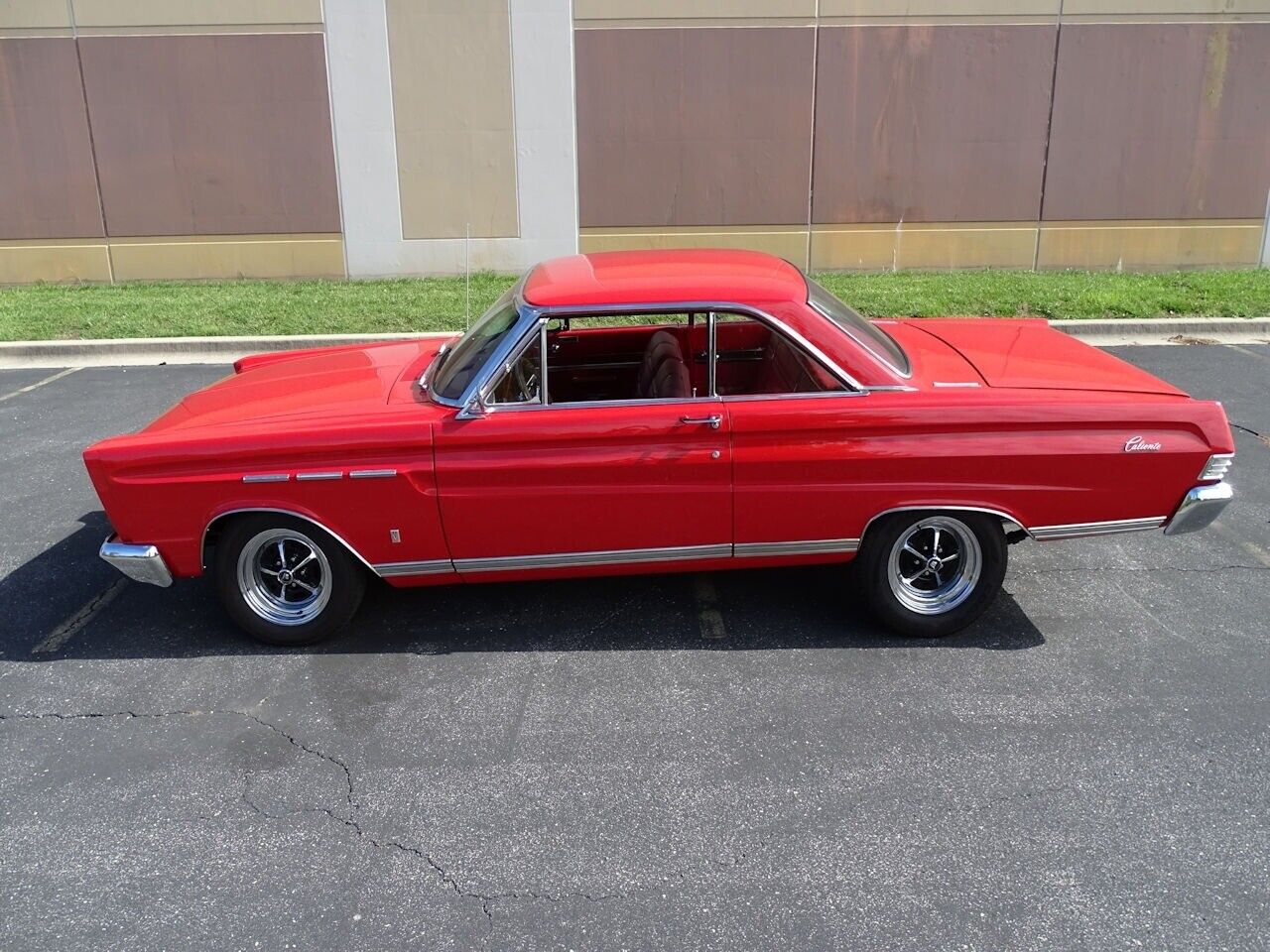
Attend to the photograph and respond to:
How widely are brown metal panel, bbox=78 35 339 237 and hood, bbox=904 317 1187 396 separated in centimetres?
1056

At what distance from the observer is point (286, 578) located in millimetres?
4516

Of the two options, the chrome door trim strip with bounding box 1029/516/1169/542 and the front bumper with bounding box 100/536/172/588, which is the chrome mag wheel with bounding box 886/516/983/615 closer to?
the chrome door trim strip with bounding box 1029/516/1169/542

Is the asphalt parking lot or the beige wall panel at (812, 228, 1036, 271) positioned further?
the beige wall panel at (812, 228, 1036, 271)

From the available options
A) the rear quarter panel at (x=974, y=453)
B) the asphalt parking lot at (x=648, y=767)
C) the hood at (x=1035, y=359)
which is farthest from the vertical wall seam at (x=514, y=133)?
the rear quarter panel at (x=974, y=453)

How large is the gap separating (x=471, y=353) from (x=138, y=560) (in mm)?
1697

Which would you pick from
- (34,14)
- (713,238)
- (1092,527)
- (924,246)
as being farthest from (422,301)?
(1092,527)

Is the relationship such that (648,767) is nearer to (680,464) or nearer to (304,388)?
(680,464)

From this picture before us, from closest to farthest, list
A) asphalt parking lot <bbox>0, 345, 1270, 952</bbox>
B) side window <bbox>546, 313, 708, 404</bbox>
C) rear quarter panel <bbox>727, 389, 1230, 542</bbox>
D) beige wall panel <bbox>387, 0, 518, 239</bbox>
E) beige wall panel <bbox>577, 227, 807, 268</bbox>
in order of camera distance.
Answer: asphalt parking lot <bbox>0, 345, 1270, 952</bbox>, rear quarter panel <bbox>727, 389, 1230, 542</bbox>, side window <bbox>546, 313, 708, 404</bbox>, beige wall panel <bbox>387, 0, 518, 239</bbox>, beige wall panel <bbox>577, 227, 807, 268</bbox>

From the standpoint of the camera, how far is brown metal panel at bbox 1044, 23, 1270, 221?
1329cm

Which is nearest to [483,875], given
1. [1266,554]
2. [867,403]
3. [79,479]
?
[867,403]

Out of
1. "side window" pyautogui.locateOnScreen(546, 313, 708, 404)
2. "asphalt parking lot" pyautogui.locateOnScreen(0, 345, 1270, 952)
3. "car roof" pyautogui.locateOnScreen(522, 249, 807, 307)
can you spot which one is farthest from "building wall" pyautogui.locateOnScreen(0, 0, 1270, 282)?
"asphalt parking lot" pyautogui.locateOnScreen(0, 345, 1270, 952)

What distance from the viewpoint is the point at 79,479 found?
673 centimetres

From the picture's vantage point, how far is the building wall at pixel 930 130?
13.2 metres

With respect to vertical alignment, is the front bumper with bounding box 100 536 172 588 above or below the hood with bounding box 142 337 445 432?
below
